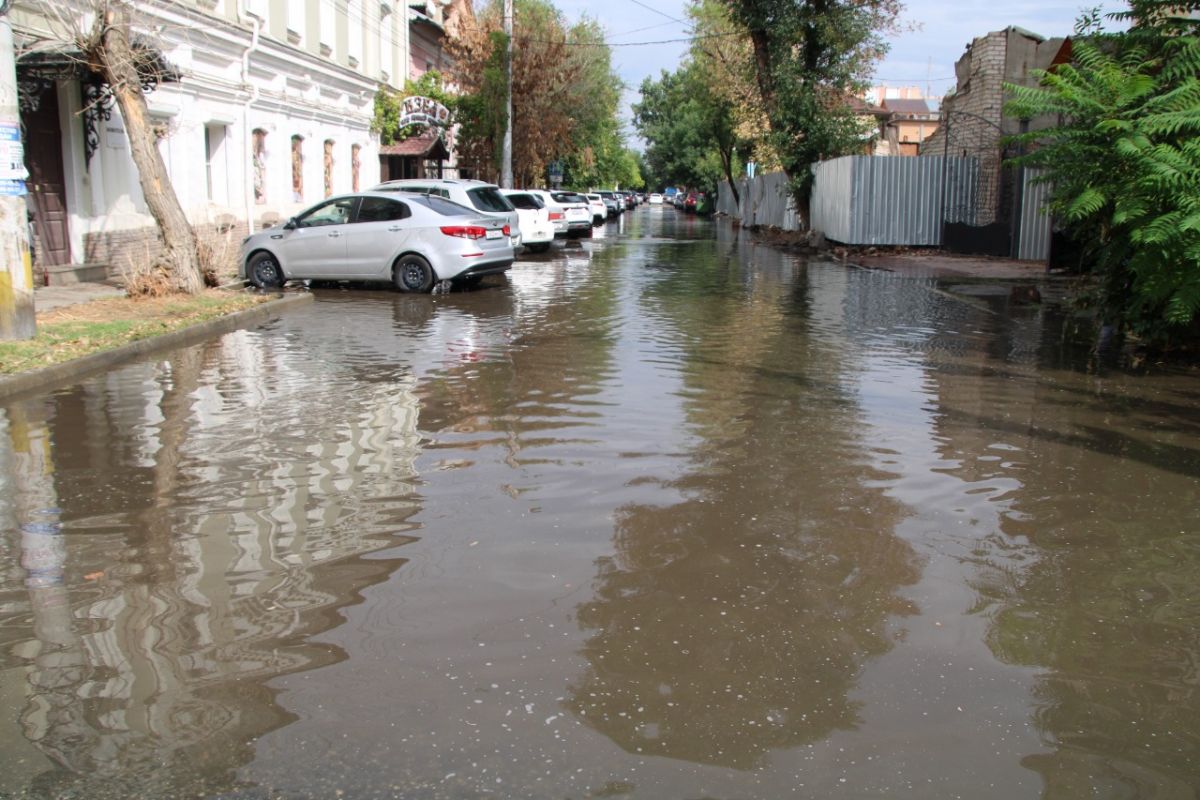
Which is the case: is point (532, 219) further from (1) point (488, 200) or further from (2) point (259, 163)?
(2) point (259, 163)

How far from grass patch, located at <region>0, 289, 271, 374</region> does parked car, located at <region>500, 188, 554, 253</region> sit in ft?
39.3

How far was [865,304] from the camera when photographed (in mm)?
16594

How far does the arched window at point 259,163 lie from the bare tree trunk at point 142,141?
9667 mm

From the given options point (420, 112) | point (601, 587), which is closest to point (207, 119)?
point (420, 112)

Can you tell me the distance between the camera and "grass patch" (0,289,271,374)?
33.1ft

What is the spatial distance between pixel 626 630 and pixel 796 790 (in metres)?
1.23

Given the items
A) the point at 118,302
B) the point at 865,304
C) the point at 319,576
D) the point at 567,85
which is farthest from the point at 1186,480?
the point at 567,85

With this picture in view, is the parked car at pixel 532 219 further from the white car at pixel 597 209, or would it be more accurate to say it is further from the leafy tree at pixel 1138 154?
the white car at pixel 597 209

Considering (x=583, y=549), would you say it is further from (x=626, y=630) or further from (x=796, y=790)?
(x=796, y=790)

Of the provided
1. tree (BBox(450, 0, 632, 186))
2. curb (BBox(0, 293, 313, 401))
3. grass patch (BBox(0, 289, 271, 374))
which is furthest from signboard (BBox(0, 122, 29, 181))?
tree (BBox(450, 0, 632, 186))

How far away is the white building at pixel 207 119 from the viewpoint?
54.7 feet

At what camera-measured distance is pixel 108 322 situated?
1233cm

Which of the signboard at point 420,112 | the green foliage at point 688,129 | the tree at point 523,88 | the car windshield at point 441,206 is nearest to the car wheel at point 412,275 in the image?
the car windshield at point 441,206

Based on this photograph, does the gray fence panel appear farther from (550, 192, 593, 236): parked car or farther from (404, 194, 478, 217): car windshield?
(550, 192, 593, 236): parked car
